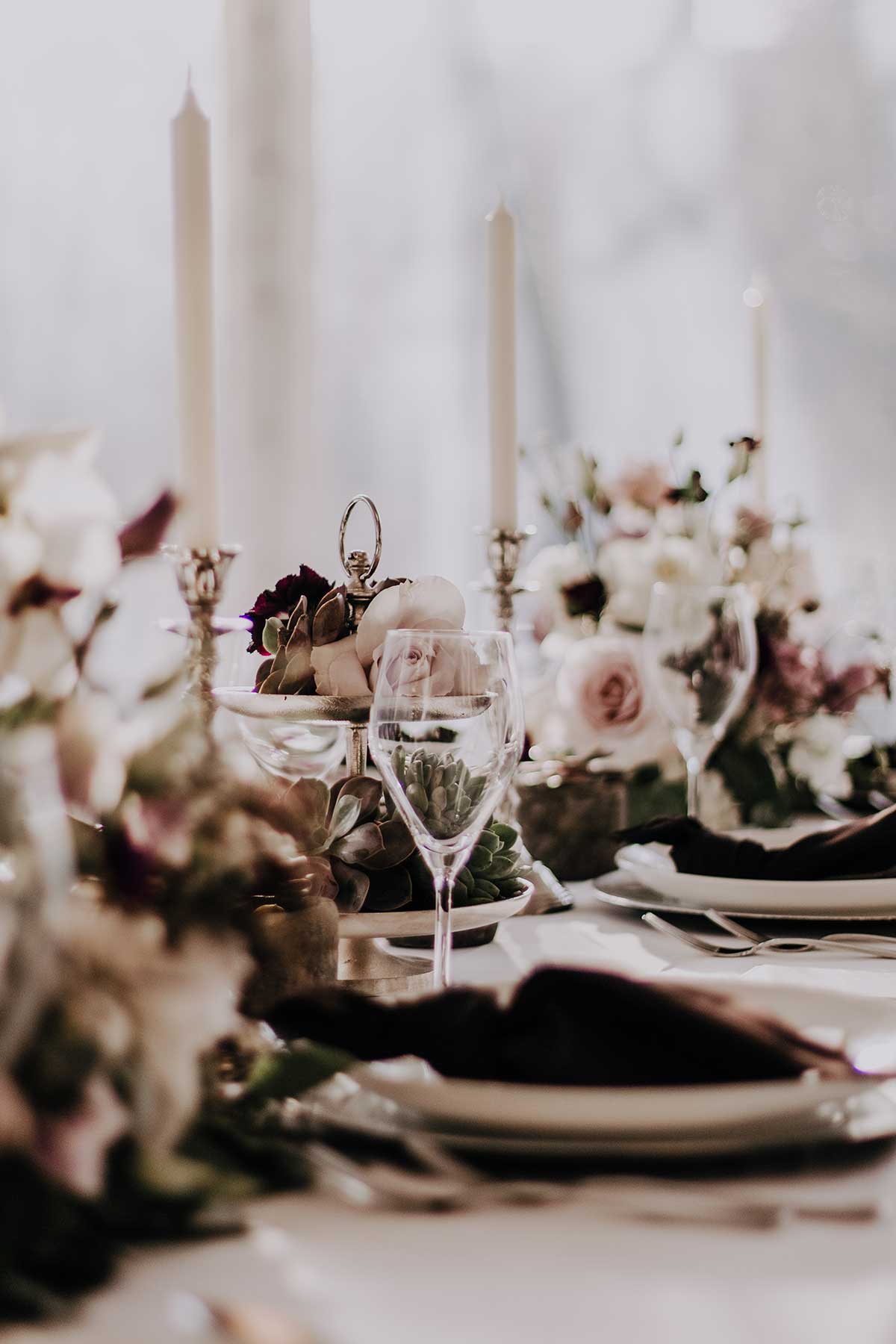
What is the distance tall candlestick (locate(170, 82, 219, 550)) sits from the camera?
3.13 ft

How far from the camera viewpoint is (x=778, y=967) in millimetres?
880

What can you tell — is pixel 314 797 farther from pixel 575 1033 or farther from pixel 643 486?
pixel 643 486

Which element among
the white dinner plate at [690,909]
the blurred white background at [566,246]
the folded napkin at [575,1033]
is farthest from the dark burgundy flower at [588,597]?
the blurred white background at [566,246]

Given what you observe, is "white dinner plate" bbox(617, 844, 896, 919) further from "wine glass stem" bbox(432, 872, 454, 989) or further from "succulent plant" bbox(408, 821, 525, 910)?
"wine glass stem" bbox(432, 872, 454, 989)

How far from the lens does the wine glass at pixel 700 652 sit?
1195 millimetres

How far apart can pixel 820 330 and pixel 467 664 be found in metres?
2.98

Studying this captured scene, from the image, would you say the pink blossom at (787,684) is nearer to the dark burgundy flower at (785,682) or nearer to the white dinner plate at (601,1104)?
the dark burgundy flower at (785,682)

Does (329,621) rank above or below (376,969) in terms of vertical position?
above

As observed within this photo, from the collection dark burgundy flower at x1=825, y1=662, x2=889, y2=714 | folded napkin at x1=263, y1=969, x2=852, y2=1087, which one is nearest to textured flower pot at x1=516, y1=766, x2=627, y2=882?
dark burgundy flower at x1=825, y1=662, x2=889, y2=714

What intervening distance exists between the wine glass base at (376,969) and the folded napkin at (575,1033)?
25cm

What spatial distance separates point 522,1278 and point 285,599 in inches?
23.2

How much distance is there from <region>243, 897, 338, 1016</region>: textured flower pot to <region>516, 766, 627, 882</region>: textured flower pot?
544mm

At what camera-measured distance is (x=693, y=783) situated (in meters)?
1.28

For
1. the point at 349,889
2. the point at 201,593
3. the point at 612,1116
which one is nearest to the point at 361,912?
the point at 349,889
